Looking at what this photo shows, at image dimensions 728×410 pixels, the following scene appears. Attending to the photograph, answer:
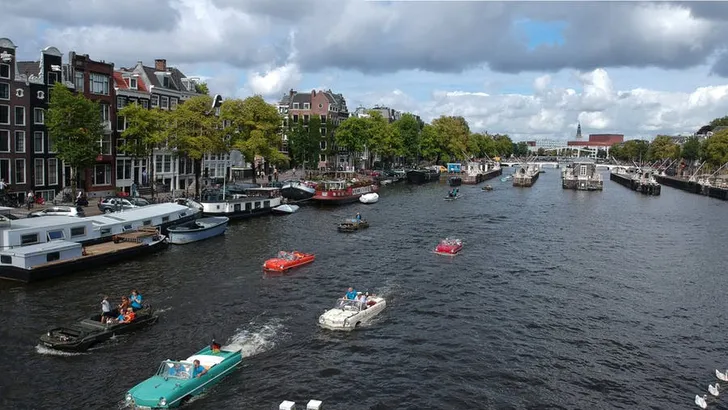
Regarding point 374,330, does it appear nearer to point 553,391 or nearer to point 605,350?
point 553,391

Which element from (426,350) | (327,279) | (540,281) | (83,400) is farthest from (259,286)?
(540,281)

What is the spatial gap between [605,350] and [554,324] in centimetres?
493

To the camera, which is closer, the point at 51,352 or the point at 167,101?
the point at 51,352

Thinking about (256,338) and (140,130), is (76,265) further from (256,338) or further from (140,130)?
(140,130)

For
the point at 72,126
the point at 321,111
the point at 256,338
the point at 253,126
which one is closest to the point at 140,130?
the point at 72,126

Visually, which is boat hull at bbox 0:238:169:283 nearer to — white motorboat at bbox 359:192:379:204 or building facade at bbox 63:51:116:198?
building facade at bbox 63:51:116:198

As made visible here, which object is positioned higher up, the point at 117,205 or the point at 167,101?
the point at 167,101

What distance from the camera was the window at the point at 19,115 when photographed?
244 feet

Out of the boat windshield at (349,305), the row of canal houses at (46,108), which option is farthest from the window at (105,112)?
the boat windshield at (349,305)

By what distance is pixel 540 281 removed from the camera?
53.7 meters

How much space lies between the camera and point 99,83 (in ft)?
283

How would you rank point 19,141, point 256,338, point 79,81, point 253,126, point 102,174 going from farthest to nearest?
point 253,126
point 102,174
point 79,81
point 19,141
point 256,338

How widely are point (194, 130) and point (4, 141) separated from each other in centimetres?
2683

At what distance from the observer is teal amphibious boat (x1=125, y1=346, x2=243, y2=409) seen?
27531 millimetres
